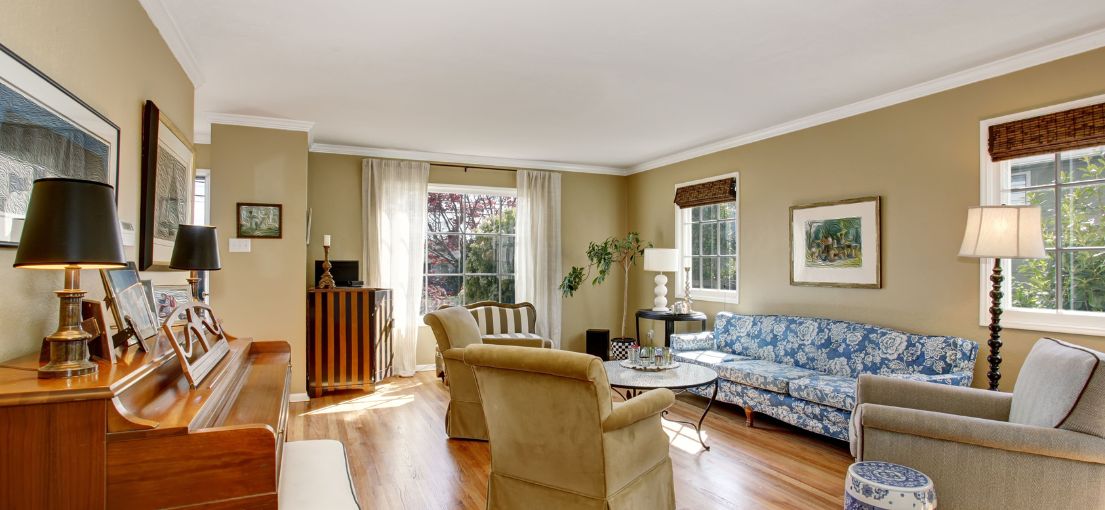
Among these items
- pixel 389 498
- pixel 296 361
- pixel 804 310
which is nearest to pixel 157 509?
pixel 389 498

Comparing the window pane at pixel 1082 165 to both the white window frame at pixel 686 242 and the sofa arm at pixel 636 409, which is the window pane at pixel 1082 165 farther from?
the sofa arm at pixel 636 409

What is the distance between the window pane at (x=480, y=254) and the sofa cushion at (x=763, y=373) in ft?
10.0

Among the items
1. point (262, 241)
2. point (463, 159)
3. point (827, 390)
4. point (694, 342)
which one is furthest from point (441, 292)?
point (827, 390)

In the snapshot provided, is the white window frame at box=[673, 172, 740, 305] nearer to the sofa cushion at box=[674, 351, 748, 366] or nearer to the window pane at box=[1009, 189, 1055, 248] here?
the sofa cushion at box=[674, 351, 748, 366]

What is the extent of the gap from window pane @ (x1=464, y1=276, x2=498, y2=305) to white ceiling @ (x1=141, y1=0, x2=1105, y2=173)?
2107 millimetres

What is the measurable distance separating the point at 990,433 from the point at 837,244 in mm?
2461

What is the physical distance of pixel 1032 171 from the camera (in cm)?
343

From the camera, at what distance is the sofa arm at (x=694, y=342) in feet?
16.9

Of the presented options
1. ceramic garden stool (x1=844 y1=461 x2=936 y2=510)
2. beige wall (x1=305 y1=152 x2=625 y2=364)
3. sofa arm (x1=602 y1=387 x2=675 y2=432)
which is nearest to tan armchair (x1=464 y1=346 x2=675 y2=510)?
sofa arm (x1=602 y1=387 x2=675 y2=432)

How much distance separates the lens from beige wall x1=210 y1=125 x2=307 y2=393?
4.57 m

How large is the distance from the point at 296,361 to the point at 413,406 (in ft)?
3.56

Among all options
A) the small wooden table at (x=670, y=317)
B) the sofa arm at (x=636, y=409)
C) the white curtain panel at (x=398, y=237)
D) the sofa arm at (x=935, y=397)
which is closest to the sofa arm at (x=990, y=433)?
the sofa arm at (x=935, y=397)

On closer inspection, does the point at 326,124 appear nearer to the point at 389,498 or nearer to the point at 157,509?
the point at 389,498

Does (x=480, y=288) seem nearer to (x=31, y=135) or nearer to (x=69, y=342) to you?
(x=31, y=135)
